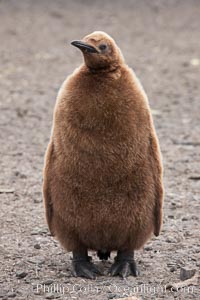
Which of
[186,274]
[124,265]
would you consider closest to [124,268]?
[124,265]

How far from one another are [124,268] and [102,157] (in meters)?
0.76

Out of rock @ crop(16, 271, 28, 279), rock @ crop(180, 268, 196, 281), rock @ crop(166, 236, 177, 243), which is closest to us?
rock @ crop(180, 268, 196, 281)

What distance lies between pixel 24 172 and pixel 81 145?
318cm

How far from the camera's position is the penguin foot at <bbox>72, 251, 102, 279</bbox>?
5293 mm

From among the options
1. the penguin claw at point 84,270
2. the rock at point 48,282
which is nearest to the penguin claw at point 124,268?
the penguin claw at point 84,270

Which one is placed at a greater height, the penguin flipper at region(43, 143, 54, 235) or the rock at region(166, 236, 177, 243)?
the penguin flipper at region(43, 143, 54, 235)

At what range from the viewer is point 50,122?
10.4 meters

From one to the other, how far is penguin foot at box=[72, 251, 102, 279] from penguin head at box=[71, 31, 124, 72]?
1.22 metres

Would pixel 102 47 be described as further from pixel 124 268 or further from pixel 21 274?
pixel 21 274

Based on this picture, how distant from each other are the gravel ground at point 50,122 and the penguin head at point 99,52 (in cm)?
133

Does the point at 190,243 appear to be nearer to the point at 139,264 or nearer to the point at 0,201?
the point at 139,264

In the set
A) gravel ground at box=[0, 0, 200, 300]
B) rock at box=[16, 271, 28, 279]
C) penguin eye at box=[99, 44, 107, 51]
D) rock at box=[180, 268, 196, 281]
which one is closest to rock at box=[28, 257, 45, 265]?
gravel ground at box=[0, 0, 200, 300]

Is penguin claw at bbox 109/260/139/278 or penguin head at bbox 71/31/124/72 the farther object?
penguin claw at bbox 109/260/139/278

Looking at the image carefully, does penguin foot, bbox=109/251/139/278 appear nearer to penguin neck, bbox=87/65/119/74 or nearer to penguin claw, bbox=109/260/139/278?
penguin claw, bbox=109/260/139/278
